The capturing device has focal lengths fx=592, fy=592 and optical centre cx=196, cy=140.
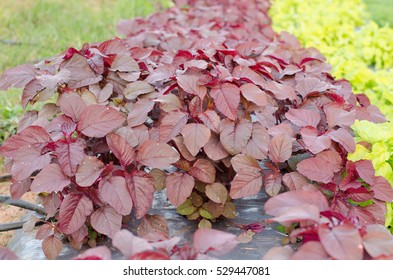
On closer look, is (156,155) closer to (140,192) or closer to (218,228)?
(140,192)

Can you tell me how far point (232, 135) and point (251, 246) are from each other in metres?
0.36

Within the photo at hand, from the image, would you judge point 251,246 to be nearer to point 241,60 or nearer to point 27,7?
point 241,60

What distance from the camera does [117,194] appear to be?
170 cm

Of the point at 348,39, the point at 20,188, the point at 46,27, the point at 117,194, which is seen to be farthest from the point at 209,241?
the point at 46,27

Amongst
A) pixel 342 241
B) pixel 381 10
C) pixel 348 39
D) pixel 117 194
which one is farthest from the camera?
pixel 381 10

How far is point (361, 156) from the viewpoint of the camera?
1.95 meters

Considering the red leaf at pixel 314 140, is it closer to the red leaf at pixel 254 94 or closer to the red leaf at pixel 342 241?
the red leaf at pixel 254 94

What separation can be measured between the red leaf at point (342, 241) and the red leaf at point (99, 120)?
2.53 feet

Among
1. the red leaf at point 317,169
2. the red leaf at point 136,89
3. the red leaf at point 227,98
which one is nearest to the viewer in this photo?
the red leaf at point 317,169

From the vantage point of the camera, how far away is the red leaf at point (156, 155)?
176 centimetres

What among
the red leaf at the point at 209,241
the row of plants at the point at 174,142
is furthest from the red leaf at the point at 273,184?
the red leaf at the point at 209,241

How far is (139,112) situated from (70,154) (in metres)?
0.30
